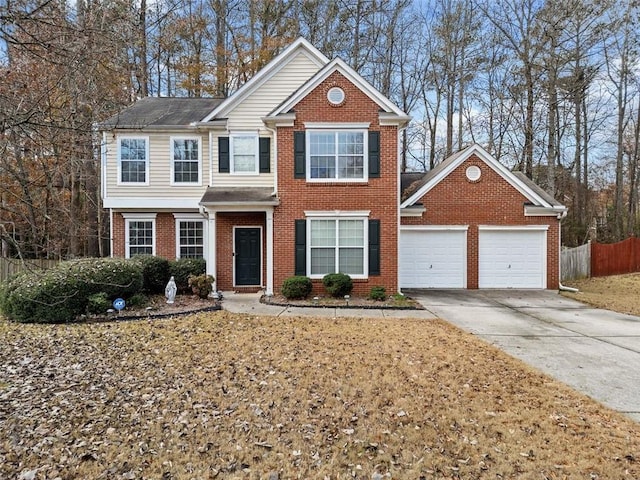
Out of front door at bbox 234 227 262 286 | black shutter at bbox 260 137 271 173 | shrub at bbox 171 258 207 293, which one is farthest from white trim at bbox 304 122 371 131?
shrub at bbox 171 258 207 293

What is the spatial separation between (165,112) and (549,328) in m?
14.0

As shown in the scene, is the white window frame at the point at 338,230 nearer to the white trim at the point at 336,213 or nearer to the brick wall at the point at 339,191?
the white trim at the point at 336,213

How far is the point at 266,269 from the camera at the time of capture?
13625mm

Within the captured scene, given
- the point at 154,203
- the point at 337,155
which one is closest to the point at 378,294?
the point at 337,155

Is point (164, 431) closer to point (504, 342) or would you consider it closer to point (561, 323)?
point (504, 342)

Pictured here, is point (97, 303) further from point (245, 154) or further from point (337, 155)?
point (337, 155)

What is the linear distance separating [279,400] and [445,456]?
6.62ft

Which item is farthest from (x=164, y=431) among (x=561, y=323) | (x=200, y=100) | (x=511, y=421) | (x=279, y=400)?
(x=200, y=100)

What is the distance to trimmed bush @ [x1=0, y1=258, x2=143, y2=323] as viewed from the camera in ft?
31.0

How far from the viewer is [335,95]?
12.5 m

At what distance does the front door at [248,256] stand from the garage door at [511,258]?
787 cm

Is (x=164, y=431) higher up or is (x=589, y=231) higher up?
(x=589, y=231)

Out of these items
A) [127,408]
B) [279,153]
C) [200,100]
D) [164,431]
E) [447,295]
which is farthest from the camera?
[200,100]

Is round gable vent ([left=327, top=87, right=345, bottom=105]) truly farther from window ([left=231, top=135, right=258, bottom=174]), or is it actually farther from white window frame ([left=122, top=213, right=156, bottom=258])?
white window frame ([left=122, top=213, right=156, bottom=258])
